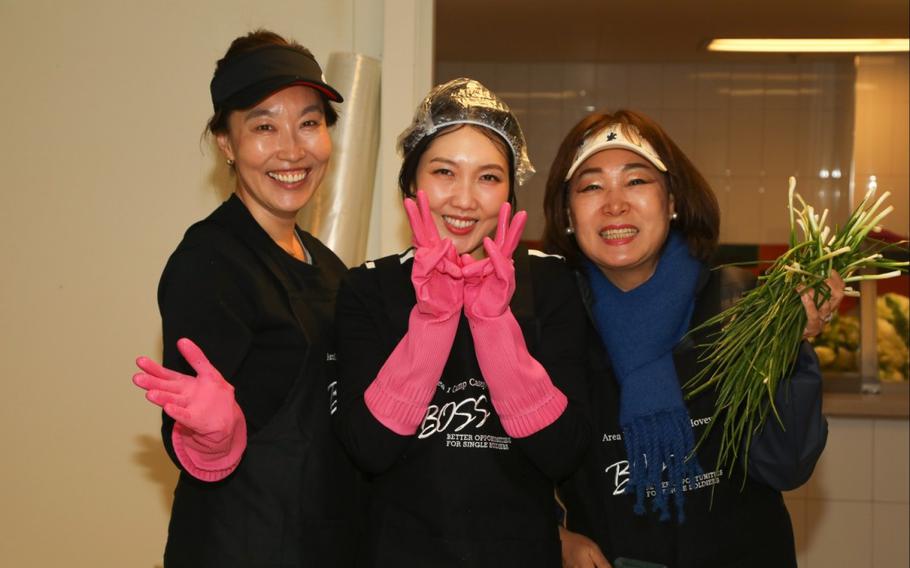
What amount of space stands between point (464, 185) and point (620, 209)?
1.19ft

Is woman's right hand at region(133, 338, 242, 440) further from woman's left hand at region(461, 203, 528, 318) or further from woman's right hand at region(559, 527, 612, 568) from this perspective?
woman's right hand at region(559, 527, 612, 568)

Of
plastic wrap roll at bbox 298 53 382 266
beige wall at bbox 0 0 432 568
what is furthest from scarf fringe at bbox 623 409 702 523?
beige wall at bbox 0 0 432 568

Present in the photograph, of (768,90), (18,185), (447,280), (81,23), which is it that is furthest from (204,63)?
(768,90)

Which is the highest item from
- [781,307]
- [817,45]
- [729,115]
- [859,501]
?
[817,45]

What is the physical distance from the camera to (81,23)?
289cm

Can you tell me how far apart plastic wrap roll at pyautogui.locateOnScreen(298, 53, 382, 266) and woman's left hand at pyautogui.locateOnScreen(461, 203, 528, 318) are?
1317mm

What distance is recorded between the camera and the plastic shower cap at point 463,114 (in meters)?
1.67

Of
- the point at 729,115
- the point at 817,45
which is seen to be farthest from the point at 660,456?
the point at 729,115

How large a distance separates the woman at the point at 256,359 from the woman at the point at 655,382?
0.51 meters

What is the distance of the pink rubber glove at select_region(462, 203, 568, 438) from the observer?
141 cm

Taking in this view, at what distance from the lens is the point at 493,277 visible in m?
1.42

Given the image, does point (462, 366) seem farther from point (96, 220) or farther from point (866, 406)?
point (866, 406)

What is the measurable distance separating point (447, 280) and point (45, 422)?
205 cm

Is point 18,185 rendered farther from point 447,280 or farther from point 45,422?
point 447,280
